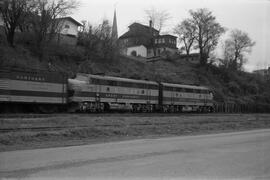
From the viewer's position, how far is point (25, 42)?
4628 cm

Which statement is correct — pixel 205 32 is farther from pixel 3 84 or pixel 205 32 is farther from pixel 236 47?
pixel 3 84

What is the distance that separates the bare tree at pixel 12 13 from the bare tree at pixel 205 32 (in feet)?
153

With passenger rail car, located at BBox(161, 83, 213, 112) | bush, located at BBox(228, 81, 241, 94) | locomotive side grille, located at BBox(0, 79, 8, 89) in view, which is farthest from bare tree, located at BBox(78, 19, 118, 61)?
bush, located at BBox(228, 81, 241, 94)

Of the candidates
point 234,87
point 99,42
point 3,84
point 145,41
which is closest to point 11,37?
point 99,42

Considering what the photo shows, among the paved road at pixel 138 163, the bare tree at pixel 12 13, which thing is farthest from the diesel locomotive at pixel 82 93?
the bare tree at pixel 12 13

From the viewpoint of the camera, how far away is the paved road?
28.8 feet

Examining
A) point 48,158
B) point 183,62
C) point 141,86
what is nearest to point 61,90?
point 141,86

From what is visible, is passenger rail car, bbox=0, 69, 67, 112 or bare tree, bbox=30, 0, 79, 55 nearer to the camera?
passenger rail car, bbox=0, 69, 67, 112

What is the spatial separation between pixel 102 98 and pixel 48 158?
2096cm

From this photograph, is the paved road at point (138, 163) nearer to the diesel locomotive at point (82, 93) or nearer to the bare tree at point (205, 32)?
the diesel locomotive at point (82, 93)

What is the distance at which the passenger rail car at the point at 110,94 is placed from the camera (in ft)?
99.3

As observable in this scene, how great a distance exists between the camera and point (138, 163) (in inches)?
A: 405

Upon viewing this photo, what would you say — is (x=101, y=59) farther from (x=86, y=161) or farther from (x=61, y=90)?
(x=86, y=161)

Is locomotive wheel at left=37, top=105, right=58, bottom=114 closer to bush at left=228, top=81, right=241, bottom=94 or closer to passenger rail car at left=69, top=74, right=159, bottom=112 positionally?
passenger rail car at left=69, top=74, right=159, bottom=112
